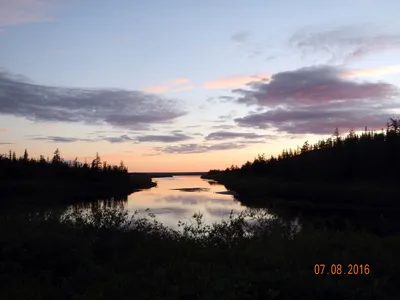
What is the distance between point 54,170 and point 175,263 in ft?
365

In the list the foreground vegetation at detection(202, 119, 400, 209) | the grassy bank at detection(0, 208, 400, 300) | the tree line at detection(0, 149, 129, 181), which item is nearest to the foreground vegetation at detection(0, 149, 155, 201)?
the tree line at detection(0, 149, 129, 181)

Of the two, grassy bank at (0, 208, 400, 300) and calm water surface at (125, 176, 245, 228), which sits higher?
grassy bank at (0, 208, 400, 300)

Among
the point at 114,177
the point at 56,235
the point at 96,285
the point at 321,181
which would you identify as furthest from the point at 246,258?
the point at 114,177

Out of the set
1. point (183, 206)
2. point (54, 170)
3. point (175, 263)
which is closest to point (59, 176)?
point (54, 170)

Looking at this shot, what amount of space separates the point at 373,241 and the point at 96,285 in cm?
864

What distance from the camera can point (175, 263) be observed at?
9883mm

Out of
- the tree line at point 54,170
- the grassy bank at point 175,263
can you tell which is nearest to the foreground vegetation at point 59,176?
the tree line at point 54,170
